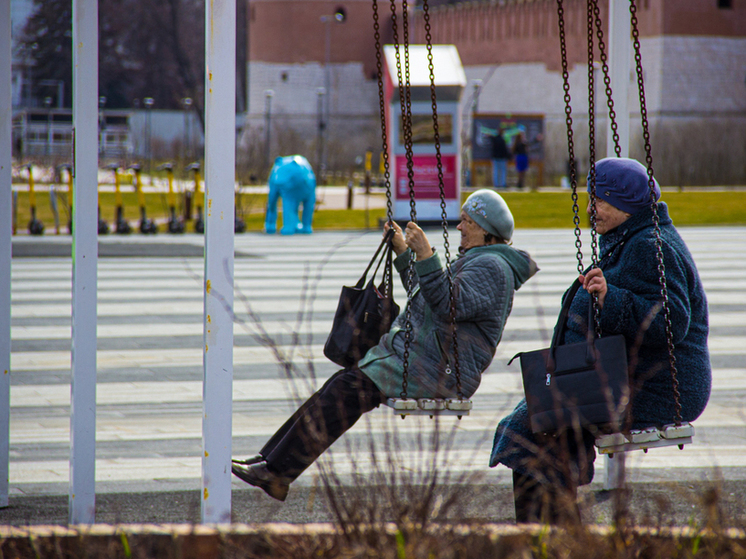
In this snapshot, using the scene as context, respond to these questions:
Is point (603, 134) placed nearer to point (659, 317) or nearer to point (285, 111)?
point (285, 111)

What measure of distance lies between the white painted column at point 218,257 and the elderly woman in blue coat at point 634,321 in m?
0.90

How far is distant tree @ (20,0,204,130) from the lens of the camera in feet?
218

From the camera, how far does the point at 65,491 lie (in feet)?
14.7

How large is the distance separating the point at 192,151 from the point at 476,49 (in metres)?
17.7

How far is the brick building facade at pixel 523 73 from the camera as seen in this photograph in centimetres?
4716

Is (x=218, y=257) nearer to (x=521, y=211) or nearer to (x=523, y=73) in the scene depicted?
(x=521, y=211)

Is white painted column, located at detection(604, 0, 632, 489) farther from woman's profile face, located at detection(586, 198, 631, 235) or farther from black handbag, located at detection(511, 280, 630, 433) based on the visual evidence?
black handbag, located at detection(511, 280, 630, 433)

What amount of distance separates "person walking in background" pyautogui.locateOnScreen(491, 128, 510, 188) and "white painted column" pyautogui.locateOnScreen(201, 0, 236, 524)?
3179 cm

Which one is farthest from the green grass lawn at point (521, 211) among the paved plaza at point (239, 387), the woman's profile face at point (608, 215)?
the woman's profile face at point (608, 215)

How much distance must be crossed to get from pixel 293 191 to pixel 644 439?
16512 mm

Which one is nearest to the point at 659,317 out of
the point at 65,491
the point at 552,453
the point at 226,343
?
the point at 552,453

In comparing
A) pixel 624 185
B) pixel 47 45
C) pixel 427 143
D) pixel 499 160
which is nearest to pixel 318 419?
pixel 624 185

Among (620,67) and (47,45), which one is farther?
(47,45)

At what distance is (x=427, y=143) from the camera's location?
20531 mm
